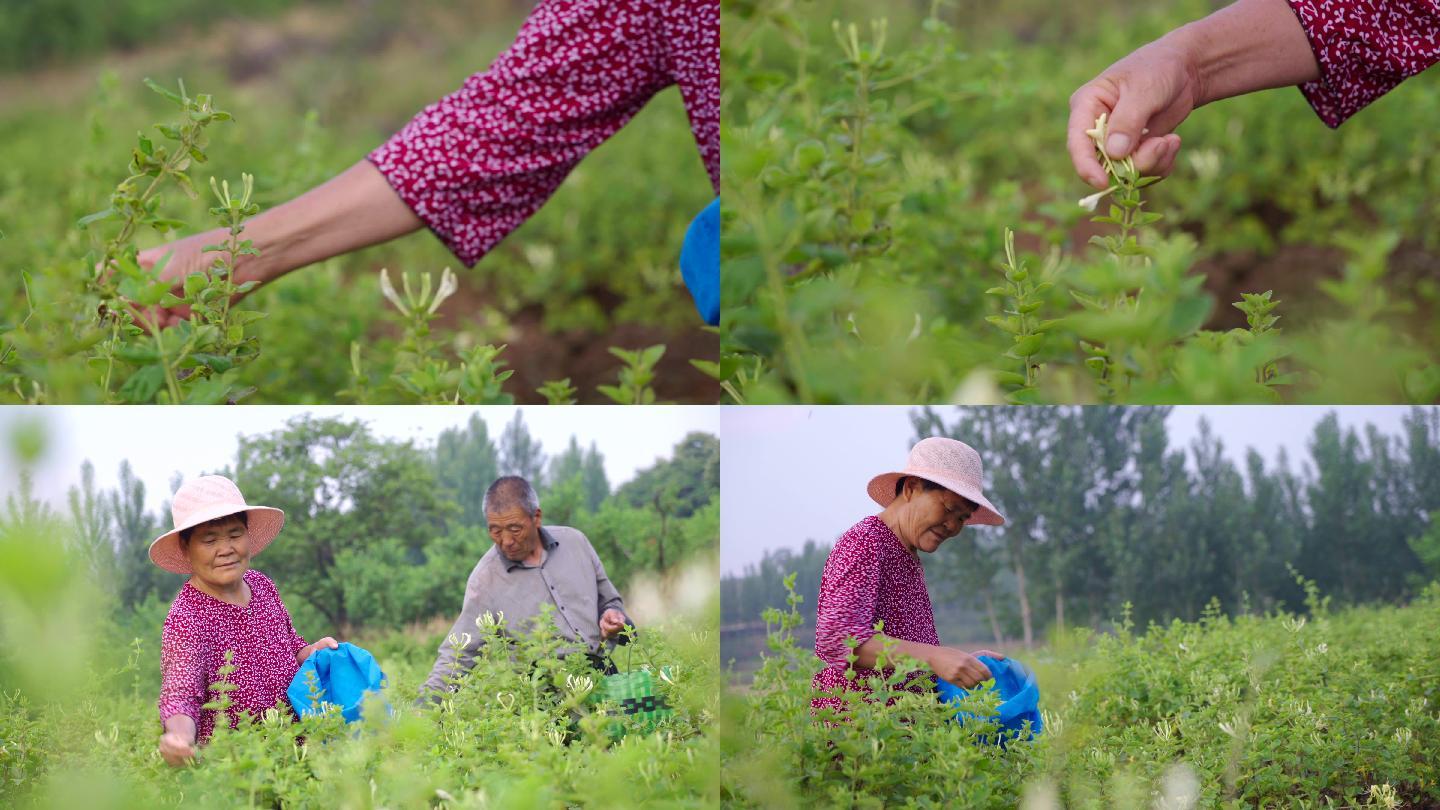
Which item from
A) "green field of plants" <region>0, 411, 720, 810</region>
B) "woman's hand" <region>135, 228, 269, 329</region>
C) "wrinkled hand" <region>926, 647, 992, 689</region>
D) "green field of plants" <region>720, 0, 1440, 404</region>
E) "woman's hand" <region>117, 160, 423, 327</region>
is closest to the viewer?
"green field of plants" <region>720, 0, 1440, 404</region>

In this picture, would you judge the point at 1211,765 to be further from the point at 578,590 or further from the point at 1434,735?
the point at 578,590

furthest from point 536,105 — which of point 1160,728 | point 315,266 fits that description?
point 315,266

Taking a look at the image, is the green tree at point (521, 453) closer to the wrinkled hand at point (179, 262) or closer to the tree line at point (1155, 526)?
the tree line at point (1155, 526)

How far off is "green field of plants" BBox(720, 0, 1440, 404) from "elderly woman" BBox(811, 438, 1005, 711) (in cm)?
10

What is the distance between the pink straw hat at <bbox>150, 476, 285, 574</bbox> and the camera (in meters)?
1.33

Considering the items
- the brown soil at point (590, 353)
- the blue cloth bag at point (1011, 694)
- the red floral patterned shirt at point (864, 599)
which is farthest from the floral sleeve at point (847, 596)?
the brown soil at point (590, 353)

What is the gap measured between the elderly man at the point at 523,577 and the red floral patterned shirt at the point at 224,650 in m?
0.16

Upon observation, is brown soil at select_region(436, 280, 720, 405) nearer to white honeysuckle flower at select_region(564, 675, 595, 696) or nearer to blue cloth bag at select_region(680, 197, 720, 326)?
blue cloth bag at select_region(680, 197, 720, 326)


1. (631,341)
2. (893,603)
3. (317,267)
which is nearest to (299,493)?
(893,603)

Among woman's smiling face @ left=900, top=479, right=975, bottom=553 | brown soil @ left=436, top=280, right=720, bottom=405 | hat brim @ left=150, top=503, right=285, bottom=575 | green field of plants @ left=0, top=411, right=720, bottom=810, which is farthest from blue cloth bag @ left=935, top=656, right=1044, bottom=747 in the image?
brown soil @ left=436, top=280, right=720, bottom=405

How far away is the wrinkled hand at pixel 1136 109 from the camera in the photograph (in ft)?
4.23

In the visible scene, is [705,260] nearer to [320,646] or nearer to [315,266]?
[320,646]

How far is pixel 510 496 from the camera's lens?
1.38 m

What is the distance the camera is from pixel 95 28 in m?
6.02
